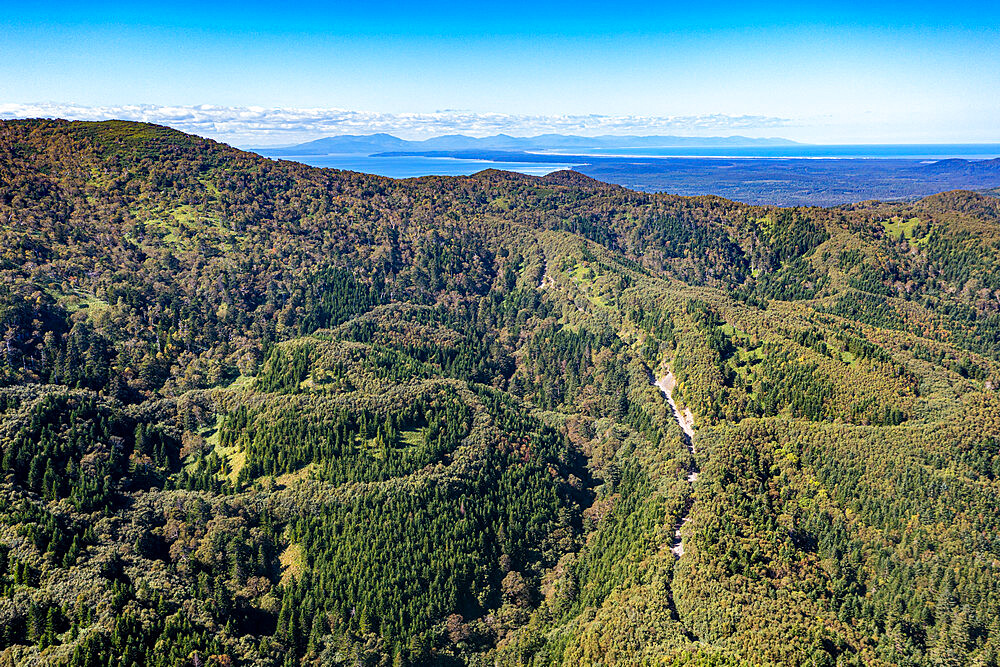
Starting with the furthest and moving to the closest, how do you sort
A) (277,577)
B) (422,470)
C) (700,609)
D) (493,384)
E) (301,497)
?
(493,384)
(422,470)
(301,497)
(277,577)
(700,609)

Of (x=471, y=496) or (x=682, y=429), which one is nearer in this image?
(x=471, y=496)

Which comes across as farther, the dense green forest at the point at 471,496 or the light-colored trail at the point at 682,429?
the light-colored trail at the point at 682,429

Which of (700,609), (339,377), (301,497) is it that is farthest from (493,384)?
(700,609)

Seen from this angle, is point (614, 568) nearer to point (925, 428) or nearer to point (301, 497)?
point (301, 497)

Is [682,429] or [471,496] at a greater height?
[682,429]

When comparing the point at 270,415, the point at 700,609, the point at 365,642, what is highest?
the point at 270,415

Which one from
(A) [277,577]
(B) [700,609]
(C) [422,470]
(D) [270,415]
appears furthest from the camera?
(D) [270,415]

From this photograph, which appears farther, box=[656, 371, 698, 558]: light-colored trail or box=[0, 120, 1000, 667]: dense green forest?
box=[656, 371, 698, 558]: light-colored trail

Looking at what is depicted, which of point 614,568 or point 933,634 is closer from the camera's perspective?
point 933,634
